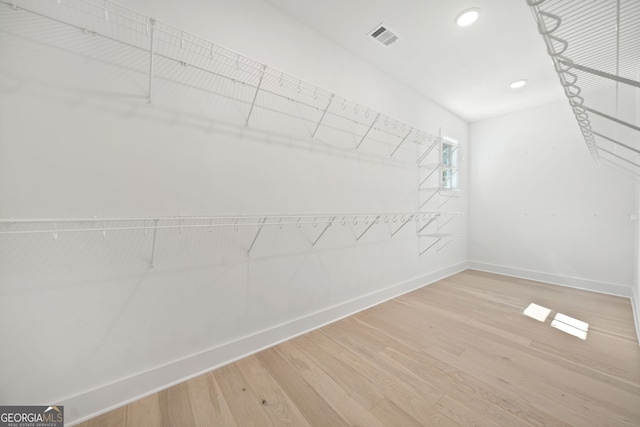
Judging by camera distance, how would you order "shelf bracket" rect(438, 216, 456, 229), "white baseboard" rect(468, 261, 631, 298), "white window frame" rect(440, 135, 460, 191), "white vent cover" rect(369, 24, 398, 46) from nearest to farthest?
"white vent cover" rect(369, 24, 398, 46)
"white baseboard" rect(468, 261, 631, 298)
"shelf bracket" rect(438, 216, 456, 229)
"white window frame" rect(440, 135, 460, 191)

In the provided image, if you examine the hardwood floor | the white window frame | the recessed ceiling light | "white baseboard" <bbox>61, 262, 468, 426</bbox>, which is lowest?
the hardwood floor

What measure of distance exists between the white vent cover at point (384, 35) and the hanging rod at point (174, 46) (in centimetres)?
58

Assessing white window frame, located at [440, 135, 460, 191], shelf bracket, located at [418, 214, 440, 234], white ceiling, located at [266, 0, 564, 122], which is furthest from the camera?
white window frame, located at [440, 135, 460, 191]

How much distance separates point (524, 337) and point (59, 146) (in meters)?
3.23

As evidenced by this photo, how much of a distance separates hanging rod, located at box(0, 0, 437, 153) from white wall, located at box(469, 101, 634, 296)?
3.03 m

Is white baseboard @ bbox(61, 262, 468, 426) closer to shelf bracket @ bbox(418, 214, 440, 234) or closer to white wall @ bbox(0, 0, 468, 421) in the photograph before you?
white wall @ bbox(0, 0, 468, 421)

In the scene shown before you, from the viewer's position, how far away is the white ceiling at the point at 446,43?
1.78m

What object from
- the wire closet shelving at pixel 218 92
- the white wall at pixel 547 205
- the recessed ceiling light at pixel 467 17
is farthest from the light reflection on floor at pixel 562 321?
the recessed ceiling light at pixel 467 17

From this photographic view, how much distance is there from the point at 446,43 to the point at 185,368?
325cm

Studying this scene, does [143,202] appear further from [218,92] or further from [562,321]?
[562,321]

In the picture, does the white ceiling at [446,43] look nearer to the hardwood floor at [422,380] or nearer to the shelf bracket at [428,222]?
the shelf bracket at [428,222]

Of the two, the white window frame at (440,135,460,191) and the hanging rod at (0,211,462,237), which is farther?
the white window frame at (440,135,460,191)

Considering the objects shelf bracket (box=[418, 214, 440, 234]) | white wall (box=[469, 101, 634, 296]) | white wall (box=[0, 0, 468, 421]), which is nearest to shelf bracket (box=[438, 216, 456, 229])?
shelf bracket (box=[418, 214, 440, 234])

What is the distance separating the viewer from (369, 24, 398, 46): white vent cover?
198 cm
